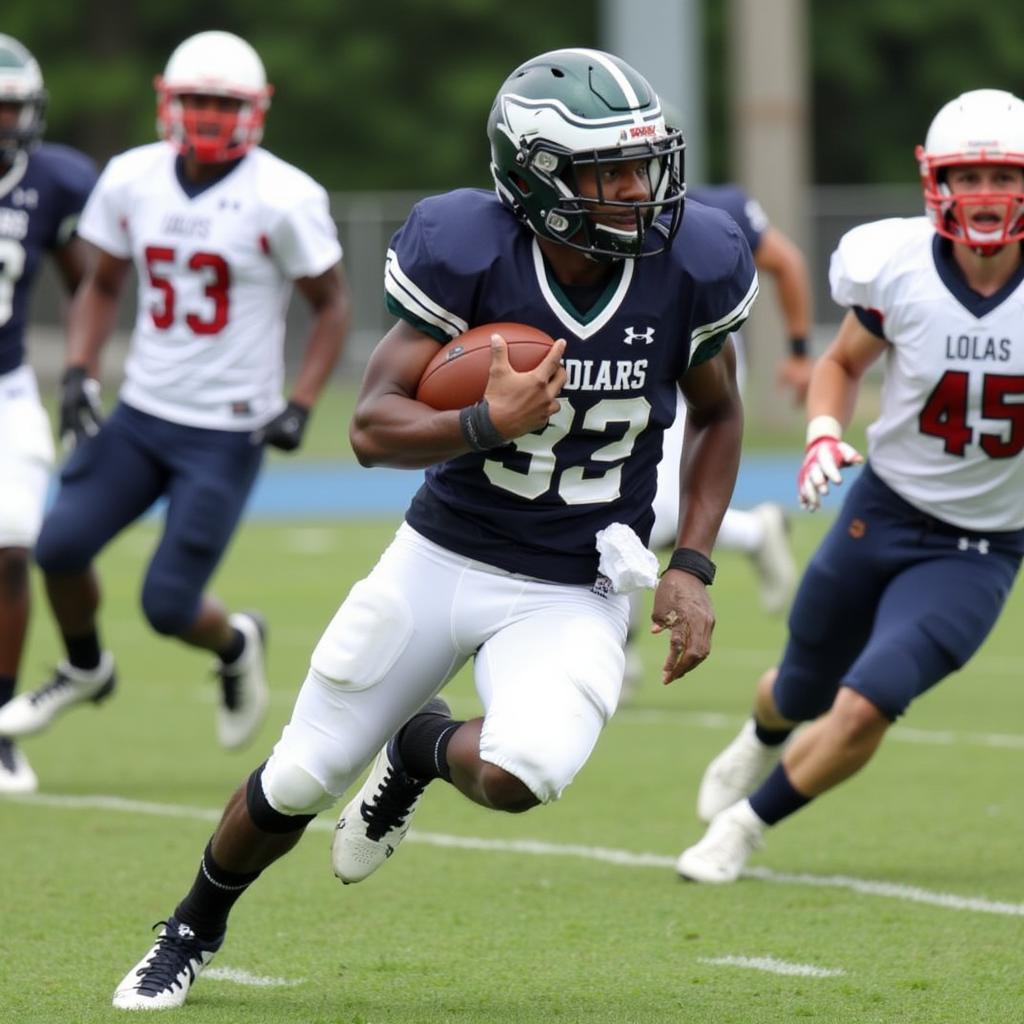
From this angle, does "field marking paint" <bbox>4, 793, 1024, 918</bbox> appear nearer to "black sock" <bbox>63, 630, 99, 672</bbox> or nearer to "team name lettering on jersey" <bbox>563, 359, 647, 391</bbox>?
"black sock" <bbox>63, 630, 99, 672</bbox>

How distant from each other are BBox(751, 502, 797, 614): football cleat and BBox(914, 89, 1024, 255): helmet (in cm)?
355

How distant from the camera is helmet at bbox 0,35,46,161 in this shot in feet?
22.2

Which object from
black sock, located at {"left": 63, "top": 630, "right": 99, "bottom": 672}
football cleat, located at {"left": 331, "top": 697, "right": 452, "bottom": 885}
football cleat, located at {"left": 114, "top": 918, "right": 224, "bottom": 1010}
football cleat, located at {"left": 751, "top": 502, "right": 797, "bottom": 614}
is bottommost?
football cleat, located at {"left": 751, "top": 502, "right": 797, "bottom": 614}

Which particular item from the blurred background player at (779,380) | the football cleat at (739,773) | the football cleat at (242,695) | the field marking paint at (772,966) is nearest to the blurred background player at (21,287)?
the football cleat at (242,695)

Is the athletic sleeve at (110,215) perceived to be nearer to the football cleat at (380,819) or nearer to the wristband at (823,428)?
the wristband at (823,428)

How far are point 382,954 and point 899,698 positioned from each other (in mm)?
1298

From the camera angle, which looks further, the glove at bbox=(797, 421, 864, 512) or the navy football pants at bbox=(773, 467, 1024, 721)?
the navy football pants at bbox=(773, 467, 1024, 721)

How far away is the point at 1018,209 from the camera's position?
5.01 m

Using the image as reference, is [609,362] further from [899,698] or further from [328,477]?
[328,477]

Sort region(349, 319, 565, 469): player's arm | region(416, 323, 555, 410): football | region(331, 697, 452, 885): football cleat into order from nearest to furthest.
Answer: region(349, 319, 565, 469): player's arm → region(416, 323, 555, 410): football → region(331, 697, 452, 885): football cleat

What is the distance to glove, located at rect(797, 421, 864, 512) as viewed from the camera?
15.8ft

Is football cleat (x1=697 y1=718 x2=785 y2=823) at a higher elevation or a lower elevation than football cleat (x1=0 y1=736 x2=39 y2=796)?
higher

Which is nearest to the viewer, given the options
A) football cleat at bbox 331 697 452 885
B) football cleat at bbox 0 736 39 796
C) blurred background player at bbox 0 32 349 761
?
football cleat at bbox 331 697 452 885

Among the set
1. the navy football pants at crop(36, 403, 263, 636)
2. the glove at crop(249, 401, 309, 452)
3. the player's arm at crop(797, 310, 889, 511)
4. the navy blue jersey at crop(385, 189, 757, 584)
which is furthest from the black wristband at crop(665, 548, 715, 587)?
the navy football pants at crop(36, 403, 263, 636)
